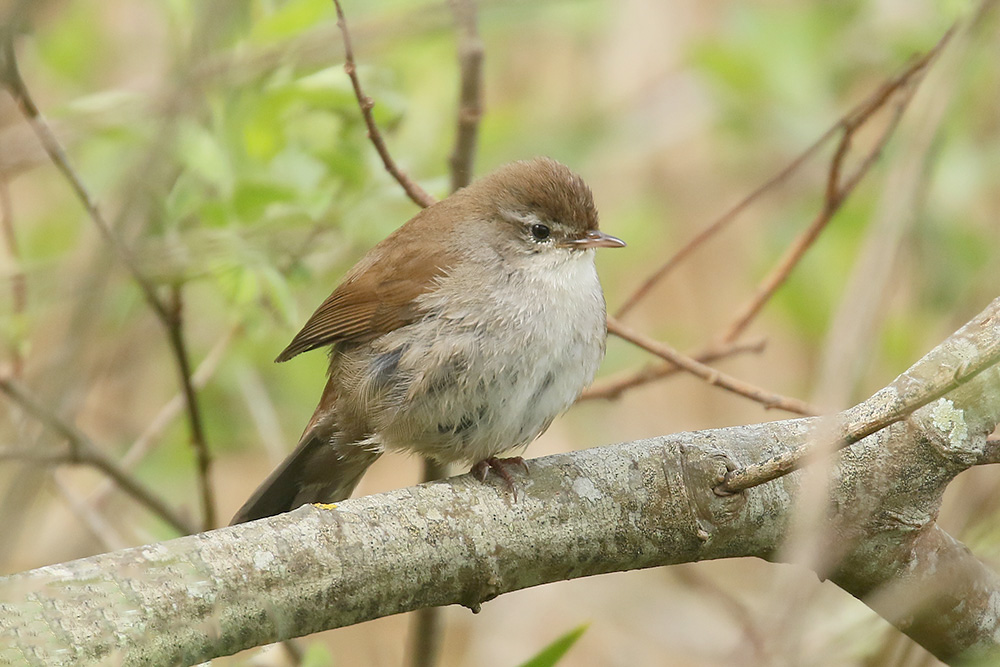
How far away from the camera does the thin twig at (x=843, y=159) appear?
3506 mm

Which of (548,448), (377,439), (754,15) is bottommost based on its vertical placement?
(548,448)

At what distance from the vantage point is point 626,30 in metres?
7.60

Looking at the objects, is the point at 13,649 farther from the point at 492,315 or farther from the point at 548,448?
the point at 548,448

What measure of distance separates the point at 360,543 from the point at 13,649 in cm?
70

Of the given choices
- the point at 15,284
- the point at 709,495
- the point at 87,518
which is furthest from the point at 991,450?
the point at 87,518

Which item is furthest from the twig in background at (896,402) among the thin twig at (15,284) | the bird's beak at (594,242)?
the thin twig at (15,284)

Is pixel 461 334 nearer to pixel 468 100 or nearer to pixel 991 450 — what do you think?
pixel 468 100

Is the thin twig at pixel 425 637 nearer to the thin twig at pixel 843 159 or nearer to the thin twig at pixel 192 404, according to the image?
the thin twig at pixel 192 404

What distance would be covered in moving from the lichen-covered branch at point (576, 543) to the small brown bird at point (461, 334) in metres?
0.43

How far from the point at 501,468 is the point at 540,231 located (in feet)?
3.86

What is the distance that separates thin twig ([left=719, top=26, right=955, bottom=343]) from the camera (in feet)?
11.5

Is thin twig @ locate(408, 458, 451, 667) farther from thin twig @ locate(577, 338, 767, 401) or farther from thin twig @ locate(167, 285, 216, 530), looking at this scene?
thin twig @ locate(167, 285, 216, 530)

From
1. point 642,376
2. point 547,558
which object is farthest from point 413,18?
point 642,376

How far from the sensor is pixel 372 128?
3068mm
